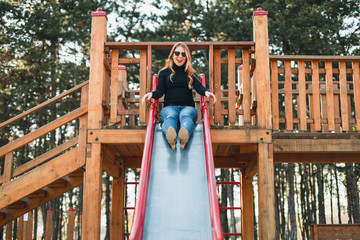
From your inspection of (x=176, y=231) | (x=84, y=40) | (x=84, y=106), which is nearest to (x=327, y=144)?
(x=176, y=231)

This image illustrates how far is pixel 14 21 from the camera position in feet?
67.9

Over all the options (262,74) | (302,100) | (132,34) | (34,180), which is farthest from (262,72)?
(132,34)

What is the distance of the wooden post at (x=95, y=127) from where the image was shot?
4.93m

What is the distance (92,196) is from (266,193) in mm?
2238

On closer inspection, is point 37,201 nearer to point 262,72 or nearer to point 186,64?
point 186,64

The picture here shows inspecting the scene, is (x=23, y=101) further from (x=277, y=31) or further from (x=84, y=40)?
(x=277, y=31)

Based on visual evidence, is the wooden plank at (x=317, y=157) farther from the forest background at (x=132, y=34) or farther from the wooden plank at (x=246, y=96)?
the forest background at (x=132, y=34)

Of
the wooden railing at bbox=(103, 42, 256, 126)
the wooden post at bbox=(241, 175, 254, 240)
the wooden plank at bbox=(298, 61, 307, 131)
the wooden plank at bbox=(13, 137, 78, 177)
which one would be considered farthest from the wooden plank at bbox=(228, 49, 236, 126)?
the wooden post at bbox=(241, 175, 254, 240)

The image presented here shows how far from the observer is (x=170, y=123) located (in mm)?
5105

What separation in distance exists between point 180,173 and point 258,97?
167 cm

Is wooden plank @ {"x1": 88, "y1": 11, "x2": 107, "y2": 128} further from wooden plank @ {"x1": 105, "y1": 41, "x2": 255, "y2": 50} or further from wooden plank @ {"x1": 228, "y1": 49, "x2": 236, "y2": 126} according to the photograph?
wooden plank @ {"x1": 228, "y1": 49, "x2": 236, "y2": 126}

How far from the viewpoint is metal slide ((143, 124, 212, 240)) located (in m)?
3.82

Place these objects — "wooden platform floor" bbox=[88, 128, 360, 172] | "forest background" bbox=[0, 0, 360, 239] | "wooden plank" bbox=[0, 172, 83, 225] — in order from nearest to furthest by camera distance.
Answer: "wooden platform floor" bbox=[88, 128, 360, 172] → "wooden plank" bbox=[0, 172, 83, 225] → "forest background" bbox=[0, 0, 360, 239]

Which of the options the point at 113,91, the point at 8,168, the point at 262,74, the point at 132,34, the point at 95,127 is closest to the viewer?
the point at 95,127
